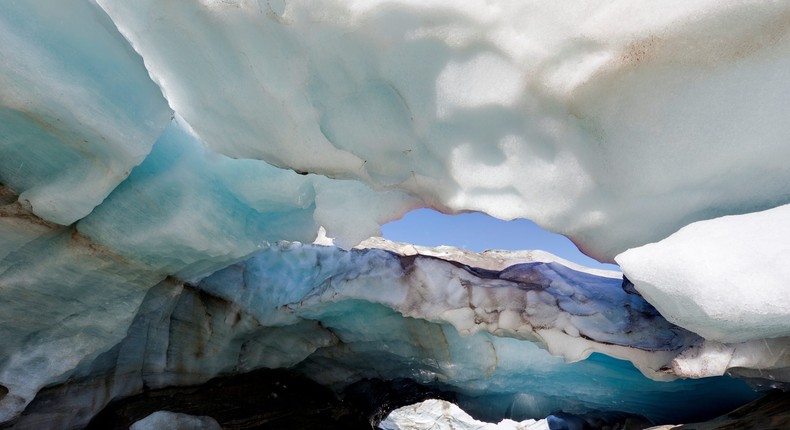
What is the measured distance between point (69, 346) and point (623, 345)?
355 cm

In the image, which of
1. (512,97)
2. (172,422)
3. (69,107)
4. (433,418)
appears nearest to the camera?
(512,97)

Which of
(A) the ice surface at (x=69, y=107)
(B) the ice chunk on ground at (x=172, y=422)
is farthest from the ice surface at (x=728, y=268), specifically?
(B) the ice chunk on ground at (x=172, y=422)

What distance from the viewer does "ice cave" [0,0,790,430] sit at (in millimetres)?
1694

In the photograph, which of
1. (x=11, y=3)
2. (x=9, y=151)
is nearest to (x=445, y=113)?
(x=11, y=3)

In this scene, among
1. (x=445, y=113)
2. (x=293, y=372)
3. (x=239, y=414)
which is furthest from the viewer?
(x=293, y=372)

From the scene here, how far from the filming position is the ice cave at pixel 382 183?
169cm

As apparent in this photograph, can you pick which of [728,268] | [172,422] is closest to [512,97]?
[728,268]

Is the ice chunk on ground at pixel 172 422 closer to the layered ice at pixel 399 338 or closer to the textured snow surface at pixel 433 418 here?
the layered ice at pixel 399 338

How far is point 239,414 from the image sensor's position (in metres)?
4.42

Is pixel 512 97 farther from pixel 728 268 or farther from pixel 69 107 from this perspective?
pixel 69 107

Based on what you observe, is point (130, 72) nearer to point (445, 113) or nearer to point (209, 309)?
point (445, 113)

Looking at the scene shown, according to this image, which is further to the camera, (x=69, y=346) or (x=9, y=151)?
(x=69, y=346)

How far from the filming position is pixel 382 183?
8.12ft

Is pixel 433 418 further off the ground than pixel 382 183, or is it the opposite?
pixel 382 183
